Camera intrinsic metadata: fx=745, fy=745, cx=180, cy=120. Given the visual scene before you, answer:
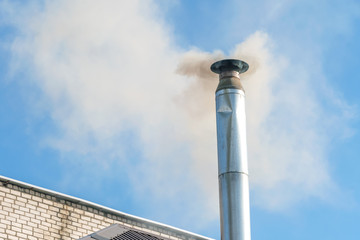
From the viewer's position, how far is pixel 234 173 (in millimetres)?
12492

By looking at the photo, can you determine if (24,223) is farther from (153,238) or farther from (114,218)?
(153,238)

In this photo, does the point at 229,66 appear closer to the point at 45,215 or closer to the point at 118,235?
the point at 118,235

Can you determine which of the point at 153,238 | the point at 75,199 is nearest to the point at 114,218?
the point at 75,199

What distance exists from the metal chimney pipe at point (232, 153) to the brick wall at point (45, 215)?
443 centimetres

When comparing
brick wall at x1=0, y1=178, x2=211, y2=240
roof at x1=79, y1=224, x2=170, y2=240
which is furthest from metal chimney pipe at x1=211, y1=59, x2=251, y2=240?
brick wall at x1=0, y1=178, x2=211, y2=240

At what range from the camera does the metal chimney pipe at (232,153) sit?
39.9 ft

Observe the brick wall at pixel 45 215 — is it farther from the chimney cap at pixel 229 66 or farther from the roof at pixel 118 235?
the roof at pixel 118 235

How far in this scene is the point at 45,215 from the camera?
50.8 feet

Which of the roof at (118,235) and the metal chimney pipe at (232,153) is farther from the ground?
the metal chimney pipe at (232,153)

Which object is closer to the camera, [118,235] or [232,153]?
[118,235]

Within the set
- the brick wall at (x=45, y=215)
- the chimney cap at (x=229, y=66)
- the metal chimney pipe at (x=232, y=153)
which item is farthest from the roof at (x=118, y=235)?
the brick wall at (x=45, y=215)

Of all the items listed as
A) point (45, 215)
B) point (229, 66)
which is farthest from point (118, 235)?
point (45, 215)

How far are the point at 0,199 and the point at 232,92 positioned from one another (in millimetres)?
5210

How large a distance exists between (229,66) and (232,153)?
5.92 ft
